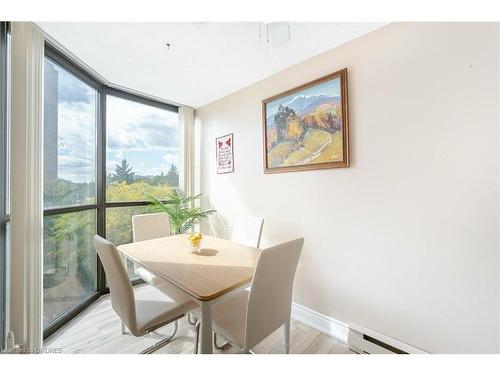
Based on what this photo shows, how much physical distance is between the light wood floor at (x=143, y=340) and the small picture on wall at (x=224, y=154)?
5.40 ft

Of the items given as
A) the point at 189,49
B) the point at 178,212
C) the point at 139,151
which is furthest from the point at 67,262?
the point at 189,49

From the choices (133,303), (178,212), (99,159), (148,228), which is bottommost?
(133,303)

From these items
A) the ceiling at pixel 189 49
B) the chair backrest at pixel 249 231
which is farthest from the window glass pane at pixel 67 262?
the chair backrest at pixel 249 231

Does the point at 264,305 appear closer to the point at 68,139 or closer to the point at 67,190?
the point at 67,190

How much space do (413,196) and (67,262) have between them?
3038mm

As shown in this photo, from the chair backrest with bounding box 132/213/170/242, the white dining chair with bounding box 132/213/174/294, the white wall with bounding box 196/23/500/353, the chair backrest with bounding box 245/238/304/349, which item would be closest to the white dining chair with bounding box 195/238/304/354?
the chair backrest with bounding box 245/238/304/349

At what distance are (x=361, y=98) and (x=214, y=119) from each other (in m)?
1.95

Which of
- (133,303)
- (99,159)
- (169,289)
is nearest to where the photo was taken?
(133,303)

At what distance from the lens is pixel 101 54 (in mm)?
1876

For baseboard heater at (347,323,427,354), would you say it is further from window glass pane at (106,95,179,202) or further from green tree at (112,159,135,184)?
green tree at (112,159,135,184)

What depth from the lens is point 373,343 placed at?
1.50 meters

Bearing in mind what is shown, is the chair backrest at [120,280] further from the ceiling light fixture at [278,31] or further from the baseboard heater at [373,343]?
the ceiling light fixture at [278,31]
